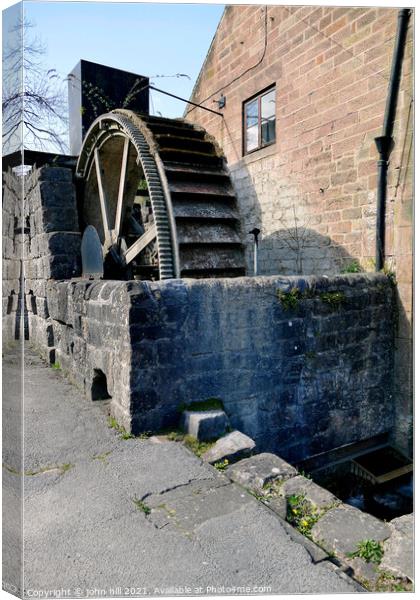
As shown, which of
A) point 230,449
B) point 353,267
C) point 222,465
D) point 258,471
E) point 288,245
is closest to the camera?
point 258,471

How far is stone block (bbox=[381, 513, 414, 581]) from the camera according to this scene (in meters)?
1.82

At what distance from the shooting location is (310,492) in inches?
92.7

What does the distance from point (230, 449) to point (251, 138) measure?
5.19 metres

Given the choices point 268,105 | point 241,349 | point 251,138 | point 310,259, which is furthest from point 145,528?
point 251,138

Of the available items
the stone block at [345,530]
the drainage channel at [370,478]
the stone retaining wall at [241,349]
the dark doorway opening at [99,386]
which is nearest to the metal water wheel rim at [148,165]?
the stone retaining wall at [241,349]

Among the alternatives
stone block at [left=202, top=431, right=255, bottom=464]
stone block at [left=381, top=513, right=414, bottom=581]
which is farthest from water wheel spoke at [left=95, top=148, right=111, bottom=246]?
stone block at [left=381, top=513, right=414, bottom=581]

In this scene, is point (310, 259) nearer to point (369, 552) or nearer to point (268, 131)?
point (268, 131)

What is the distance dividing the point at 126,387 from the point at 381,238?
10.2ft

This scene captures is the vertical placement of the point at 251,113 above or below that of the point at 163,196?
above

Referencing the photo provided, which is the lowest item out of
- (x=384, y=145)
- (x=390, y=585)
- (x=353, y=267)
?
(x=390, y=585)

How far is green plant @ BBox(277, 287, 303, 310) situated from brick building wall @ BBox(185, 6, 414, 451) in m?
1.36

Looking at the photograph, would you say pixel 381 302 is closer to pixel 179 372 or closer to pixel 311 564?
pixel 179 372

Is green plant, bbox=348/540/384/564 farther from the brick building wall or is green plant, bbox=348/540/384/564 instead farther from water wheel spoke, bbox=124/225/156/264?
water wheel spoke, bbox=124/225/156/264

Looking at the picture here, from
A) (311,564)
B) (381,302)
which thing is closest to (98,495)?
(311,564)
